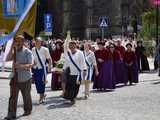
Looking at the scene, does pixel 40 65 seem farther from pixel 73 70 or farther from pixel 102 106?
pixel 102 106

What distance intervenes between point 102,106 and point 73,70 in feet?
4.39

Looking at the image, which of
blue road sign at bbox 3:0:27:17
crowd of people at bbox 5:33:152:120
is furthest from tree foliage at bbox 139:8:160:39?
blue road sign at bbox 3:0:27:17

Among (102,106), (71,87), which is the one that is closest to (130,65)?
(71,87)

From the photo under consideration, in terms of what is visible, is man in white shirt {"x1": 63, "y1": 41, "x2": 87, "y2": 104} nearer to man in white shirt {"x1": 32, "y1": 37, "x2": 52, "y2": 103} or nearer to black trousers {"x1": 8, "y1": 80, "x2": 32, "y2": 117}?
man in white shirt {"x1": 32, "y1": 37, "x2": 52, "y2": 103}

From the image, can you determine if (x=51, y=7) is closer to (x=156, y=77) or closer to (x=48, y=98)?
(x=156, y=77)

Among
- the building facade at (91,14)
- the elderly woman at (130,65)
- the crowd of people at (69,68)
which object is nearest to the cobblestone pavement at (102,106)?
the crowd of people at (69,68)

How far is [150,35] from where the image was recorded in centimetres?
4762

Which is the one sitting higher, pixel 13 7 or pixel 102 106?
pixel 13 7

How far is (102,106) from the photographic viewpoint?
1570 cm

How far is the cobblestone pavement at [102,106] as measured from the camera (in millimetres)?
13672

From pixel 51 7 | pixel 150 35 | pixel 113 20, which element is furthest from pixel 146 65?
pixel 51 7

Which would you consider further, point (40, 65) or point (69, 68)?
point (69, 68)

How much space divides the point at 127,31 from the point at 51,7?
15.5 m

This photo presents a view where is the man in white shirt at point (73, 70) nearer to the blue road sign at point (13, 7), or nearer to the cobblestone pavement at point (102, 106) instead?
the cobblestone pavement at point (102, 106)
